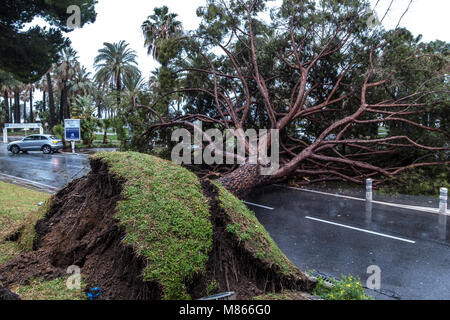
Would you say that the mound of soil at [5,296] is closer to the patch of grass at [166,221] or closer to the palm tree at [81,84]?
the patch of grass at [166,221]

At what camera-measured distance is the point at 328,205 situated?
9578 millimetres

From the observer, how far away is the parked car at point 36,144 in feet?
81.3

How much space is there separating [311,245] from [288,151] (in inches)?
265

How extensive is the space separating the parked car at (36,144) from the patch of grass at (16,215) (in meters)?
Result: 16.2

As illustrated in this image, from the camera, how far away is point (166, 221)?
343cm

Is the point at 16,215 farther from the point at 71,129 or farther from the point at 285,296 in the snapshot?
the point at 71,129

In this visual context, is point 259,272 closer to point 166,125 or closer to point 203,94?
point 166,125

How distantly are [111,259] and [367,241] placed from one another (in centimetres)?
524

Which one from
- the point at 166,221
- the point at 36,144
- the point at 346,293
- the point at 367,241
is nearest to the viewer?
the point at 346,293

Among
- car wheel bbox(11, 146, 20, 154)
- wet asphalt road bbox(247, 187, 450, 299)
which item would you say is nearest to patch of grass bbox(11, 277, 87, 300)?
wet asphalt road bbox(247, 187, 450, 299)

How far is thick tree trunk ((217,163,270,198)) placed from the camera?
9062 millimetres

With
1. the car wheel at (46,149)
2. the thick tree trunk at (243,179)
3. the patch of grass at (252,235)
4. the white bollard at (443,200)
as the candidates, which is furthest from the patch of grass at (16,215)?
the car wheel at (46,149)

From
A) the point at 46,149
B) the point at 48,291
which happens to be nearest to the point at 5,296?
the point at 48,291

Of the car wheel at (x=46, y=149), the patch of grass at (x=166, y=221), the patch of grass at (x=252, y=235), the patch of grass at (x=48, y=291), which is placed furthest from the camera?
the car wheel at (x=46, y=149)
